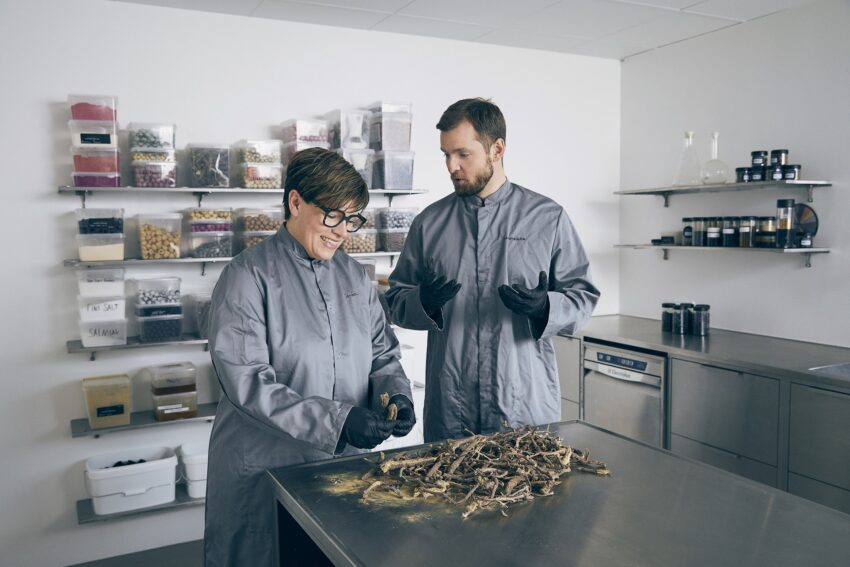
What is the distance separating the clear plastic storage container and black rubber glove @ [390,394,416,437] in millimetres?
2086

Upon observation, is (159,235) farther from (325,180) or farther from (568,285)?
(568,285)

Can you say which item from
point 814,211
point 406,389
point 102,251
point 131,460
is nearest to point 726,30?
point 814,211

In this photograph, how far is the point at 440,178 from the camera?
4.27 metres

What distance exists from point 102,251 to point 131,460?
1.00 m

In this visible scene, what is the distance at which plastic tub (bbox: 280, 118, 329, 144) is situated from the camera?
3572 mm

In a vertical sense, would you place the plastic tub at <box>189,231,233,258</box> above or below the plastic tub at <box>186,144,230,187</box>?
below

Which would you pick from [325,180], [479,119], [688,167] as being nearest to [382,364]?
[325,180]

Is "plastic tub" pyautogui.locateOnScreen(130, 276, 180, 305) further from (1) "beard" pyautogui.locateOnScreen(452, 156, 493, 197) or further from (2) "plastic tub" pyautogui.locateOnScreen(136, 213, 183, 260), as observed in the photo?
(1) "beard" pyautogui.locateOnScreen(452, 156, 493, 197)

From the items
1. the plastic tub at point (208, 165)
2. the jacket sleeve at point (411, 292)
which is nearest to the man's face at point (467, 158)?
the jacket sleeve at point (411, 292)

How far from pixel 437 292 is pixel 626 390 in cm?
205

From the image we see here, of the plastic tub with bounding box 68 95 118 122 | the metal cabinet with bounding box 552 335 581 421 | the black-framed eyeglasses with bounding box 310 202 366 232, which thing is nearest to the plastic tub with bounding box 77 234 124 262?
the plastic tub with bounding box 68 95 118 122

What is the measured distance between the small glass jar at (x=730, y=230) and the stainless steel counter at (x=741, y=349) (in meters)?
0.51

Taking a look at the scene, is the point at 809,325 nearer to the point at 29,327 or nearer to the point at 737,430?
the point at 737,430

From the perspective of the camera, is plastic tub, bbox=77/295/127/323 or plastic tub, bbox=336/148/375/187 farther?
plastic tub, bbox=336/148/375/187
